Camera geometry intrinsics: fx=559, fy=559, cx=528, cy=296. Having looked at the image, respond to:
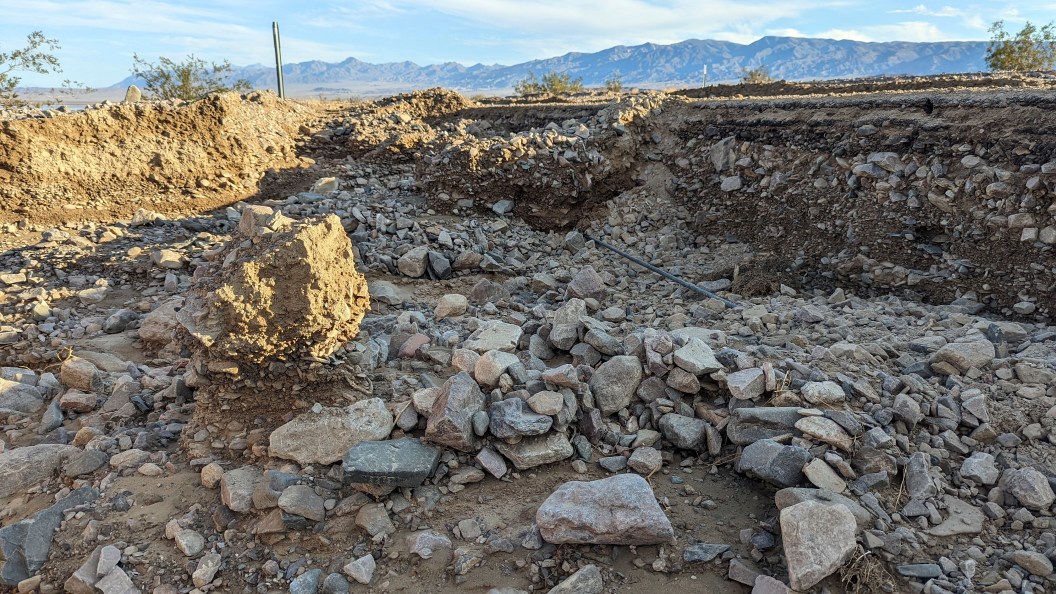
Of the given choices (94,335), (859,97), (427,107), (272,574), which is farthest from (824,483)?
(427,107)

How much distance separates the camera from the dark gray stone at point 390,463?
2.69 m

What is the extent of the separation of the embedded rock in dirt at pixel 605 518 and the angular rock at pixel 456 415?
0.56 m

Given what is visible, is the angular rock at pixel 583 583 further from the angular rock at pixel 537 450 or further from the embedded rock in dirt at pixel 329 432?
the embedded rock in dirt at pixel 329 432

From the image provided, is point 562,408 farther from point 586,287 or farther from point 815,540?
point 586,287

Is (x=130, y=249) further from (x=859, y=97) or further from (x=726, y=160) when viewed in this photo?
(x=859, y=97)

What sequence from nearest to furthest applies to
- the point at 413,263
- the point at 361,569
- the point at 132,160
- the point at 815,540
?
the point at 815,540, the point at 361,569, the point at 413,263, the point at 132,160

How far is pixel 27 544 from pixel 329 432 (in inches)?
54.2

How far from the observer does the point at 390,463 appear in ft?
8.95

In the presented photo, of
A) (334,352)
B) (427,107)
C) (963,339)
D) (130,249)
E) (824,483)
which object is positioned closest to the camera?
(824,483)

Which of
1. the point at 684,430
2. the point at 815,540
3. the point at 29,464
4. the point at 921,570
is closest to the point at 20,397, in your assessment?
the point at 29,464

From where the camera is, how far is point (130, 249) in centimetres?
629

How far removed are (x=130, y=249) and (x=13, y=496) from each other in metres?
4.10

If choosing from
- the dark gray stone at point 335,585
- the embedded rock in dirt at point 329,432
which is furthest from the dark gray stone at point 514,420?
the dark gray stone at point 335,585

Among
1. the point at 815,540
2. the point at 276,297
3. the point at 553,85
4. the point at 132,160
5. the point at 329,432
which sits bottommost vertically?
the point at 815,540
